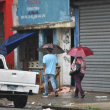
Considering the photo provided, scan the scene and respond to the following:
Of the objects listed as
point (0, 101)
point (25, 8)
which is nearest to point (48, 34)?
point (25, 8)

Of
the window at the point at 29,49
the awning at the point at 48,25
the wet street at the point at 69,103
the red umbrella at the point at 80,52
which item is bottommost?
the wet street at the point at 69,103

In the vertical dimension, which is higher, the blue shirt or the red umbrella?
the red umbrella

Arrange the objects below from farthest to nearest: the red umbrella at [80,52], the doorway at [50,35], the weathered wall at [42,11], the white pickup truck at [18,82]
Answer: the doorway at [50,35]
the weathered wall at [42,11]
the red umbrella at [80,52]
the white pickup truck at [18,82]

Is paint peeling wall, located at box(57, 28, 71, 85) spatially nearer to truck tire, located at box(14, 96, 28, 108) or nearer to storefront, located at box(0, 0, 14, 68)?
storefront, located at box(0, 0, 14, 68)

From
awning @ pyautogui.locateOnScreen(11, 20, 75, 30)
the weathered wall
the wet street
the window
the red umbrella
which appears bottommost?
the wet street

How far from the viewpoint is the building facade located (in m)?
13.4

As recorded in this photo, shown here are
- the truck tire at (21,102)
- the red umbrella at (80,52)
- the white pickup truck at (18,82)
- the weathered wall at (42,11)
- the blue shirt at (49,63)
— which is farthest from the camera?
the weathered wall at (42,11)

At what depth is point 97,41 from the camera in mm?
11898

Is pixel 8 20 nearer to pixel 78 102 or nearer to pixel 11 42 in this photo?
pixel 11 42

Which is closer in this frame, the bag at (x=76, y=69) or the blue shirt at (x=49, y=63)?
the bag at (x=76, y=69)

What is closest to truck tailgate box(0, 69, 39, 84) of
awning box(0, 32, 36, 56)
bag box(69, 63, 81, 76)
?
bag box(69, 63, 81, 76)

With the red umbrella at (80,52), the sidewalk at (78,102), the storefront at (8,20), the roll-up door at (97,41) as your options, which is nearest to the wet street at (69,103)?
the sidewalk at (78,102)

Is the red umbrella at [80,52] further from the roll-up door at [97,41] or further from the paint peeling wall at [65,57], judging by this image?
the paint peeling wall at [65,57]

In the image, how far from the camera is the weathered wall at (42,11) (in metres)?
13.4
